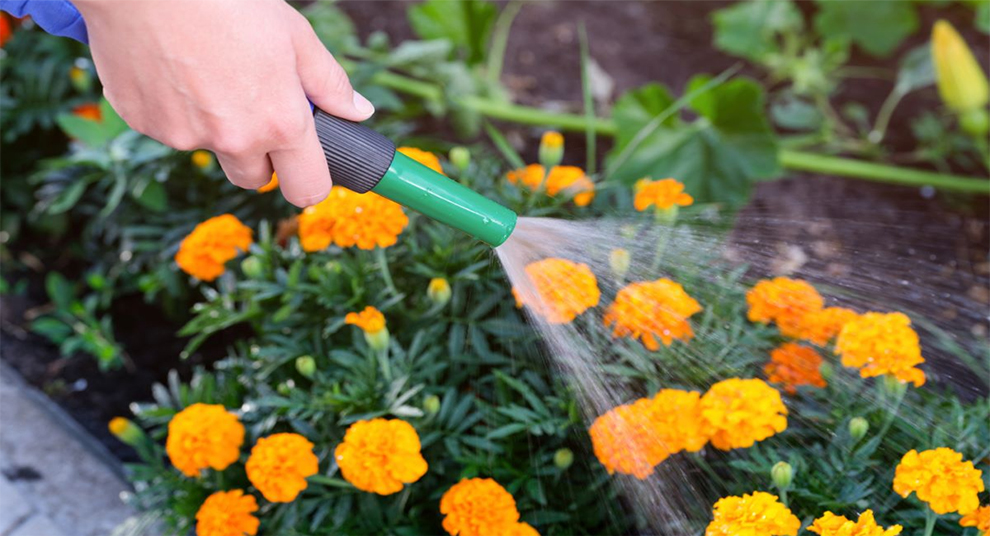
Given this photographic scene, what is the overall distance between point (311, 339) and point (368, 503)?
38 centimetres

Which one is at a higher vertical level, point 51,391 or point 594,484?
point 594,484

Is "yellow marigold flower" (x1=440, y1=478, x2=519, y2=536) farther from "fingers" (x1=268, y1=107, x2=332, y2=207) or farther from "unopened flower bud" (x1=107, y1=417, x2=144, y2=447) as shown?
"unopened flower bud" (x1=107, y1=417, x2=144, y2=447)

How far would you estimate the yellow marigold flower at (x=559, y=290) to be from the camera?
1.53 meters

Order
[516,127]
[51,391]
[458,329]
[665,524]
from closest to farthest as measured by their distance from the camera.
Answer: [665,524] → [458,329] → [51,391] → [516,127]

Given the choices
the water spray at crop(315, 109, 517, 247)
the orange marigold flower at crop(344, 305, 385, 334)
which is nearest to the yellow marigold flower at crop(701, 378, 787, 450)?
the water spray at crop(315, 109, 517, 247)

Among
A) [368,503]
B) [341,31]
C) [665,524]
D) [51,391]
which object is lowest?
[51,391]

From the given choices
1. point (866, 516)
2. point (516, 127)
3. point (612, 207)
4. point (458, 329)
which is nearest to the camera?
point (866, 516)

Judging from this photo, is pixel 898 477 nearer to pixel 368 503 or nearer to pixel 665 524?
pixel 665 524

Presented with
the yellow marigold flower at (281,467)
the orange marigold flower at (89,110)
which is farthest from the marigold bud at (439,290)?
the orange marigold flower at (89,110)

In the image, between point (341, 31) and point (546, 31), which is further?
point (546, 31)

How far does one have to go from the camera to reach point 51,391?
7.40 ft

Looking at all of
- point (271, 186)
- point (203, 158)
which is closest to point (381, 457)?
point (271, 186)

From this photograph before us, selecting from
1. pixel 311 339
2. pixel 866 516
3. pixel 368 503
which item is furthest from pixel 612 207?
pixel 866 516

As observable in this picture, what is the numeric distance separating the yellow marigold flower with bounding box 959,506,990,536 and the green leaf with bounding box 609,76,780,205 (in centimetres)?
130
